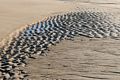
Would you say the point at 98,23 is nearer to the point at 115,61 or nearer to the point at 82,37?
the point at 82,37

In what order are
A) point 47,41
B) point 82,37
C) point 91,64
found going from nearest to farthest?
1. point 91,64
2. point 47,41
3. point 82,37

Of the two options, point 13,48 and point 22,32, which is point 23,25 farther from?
point 13,48

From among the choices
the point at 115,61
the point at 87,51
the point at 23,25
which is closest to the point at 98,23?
the point at 23,25

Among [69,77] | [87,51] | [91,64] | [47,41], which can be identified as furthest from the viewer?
[47,41]

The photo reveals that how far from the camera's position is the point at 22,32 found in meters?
10.8

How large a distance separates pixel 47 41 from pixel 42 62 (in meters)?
2.24

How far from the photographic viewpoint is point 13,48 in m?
8.40

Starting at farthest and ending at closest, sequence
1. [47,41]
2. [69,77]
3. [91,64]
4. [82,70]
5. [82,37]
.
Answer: [82,37] → [47,41] → [91,64] → [82,70] → [69,77]

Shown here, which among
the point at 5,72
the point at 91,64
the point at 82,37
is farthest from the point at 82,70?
the point at 82,37

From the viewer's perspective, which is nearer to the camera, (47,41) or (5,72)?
(5,72)

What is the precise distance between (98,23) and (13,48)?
5.20 m

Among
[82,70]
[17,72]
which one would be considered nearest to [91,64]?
[82,70]

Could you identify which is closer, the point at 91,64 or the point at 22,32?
the point at 91,64

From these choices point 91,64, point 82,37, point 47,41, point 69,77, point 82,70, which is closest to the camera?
point 69,77
